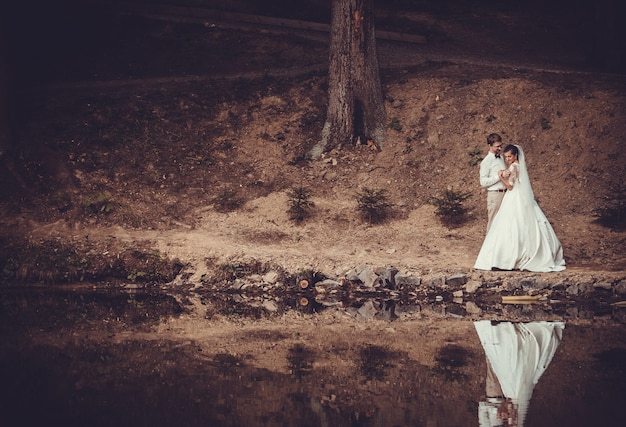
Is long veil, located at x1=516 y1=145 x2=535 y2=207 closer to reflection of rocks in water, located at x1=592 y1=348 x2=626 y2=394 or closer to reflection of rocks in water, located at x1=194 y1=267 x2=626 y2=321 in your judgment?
reflection of rocks in water, located at x1=194 y1=267 x2=626 y2=321

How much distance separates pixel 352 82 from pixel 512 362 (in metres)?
11.4

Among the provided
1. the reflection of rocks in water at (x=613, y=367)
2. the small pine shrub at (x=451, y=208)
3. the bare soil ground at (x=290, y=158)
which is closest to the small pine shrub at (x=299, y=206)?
the bare soil ground at (x=290, y=158)

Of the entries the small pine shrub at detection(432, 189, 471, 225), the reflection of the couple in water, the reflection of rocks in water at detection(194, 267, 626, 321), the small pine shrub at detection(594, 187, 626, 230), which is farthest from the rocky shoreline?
the small pine shrub at detection(432, 189, 471, 225)

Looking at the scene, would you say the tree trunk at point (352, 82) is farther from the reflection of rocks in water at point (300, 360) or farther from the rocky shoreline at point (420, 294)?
the reflection of rocks in water at point (300, 360)

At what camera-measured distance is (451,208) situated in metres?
16.8

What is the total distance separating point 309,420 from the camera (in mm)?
7242

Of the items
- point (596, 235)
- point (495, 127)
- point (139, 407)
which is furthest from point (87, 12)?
point (139, 407)

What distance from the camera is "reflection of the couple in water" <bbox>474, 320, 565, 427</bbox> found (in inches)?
291

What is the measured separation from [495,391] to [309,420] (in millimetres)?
1986

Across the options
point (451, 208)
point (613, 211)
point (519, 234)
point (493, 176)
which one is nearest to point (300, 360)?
point (519, 234)

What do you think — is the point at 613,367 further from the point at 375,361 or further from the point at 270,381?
the point at 270,381

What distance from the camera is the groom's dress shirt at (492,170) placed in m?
14.1

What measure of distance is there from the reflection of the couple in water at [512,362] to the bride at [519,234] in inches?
102

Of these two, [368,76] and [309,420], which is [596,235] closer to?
[368,76]
